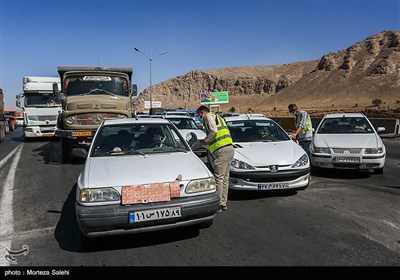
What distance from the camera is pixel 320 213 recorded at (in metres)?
5.30

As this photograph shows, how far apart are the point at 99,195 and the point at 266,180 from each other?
10.1 feet

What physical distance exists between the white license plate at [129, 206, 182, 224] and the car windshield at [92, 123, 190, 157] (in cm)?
131

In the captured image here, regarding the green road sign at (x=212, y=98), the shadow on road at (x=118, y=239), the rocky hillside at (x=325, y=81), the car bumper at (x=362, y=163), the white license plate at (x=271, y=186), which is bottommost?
the shadow on road at (x=118, y=239)

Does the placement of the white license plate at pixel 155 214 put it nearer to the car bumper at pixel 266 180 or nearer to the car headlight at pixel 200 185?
the car headlight at pixel 200 185

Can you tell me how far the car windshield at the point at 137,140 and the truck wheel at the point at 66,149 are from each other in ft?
18.1

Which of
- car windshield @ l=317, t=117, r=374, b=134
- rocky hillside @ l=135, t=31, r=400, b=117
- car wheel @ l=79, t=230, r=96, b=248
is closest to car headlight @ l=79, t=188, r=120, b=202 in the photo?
car wheel @ l=79, t=230, r=96, b=248

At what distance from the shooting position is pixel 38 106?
661 inches

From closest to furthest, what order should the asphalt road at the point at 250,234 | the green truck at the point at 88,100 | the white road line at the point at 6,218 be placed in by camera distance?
the asphalt road at the point at 250,234 < the white road line at the point at 6,218 < the green truck at the point at 88,100

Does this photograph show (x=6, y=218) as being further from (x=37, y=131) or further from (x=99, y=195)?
(x=37, y=131)

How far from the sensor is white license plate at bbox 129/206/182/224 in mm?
3794

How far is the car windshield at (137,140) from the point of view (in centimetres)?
512

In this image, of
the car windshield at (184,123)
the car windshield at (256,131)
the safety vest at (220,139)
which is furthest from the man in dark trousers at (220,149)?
the car windshield at (184,123)
